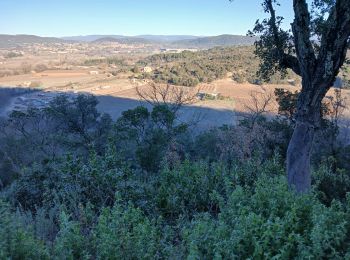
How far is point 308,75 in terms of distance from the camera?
6008 millimetres

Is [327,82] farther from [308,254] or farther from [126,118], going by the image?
[126,118]

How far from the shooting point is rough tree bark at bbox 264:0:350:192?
221 inches

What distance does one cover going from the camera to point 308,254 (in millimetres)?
2625

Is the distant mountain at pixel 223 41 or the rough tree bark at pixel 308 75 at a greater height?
the distant mountain at pixel 223 41

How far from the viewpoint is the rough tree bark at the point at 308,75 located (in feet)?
18.5

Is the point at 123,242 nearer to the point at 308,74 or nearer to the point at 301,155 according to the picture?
the point at 301,155

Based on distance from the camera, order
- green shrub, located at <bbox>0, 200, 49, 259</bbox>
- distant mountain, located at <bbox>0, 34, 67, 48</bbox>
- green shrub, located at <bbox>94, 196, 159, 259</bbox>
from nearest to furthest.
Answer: green shrub, located at <bbox>0, 200, 49, 259</bbox> < green shrub, located at <bbox>94, 196, 159, 259</bbox> < distant mountain, located at <bbox>0, 34, 67, 48</bbox>

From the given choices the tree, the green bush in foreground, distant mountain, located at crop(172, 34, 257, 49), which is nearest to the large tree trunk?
the tree

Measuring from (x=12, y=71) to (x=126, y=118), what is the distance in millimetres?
58983

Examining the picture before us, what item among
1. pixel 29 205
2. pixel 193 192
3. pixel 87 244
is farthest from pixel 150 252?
pixel 29 205

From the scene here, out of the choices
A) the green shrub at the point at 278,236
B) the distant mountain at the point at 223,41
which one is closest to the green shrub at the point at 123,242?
the green shrub at the point at 278,236

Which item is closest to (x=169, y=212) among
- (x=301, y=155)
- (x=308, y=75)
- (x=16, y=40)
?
(x=301, y=155)

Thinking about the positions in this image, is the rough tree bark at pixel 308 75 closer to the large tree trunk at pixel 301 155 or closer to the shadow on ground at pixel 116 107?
the large tree trunk at pixel 301 155

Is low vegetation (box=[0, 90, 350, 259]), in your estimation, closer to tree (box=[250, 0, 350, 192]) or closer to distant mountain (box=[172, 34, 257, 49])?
tree (box=[250, 0, 350, 192])
